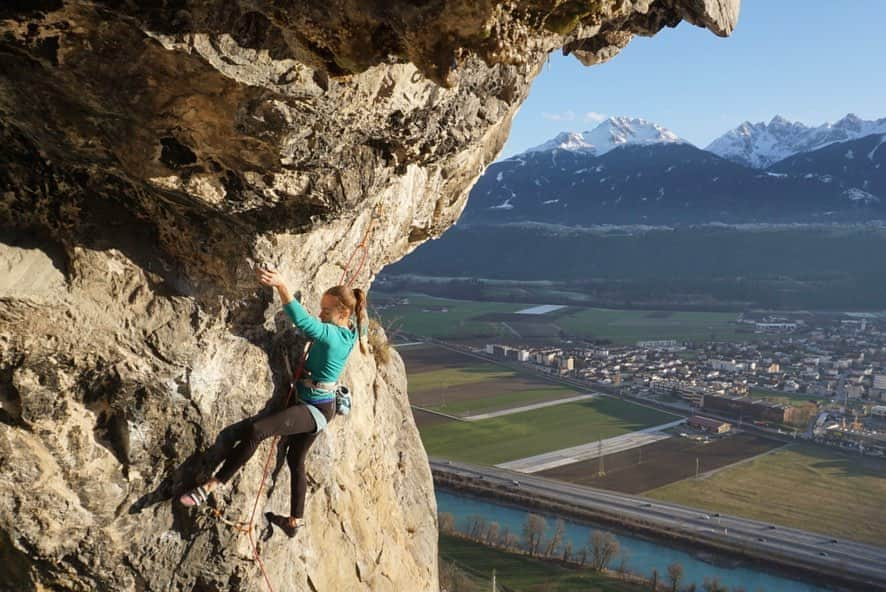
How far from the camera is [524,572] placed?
2845 centimetres

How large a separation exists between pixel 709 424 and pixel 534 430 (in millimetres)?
11696

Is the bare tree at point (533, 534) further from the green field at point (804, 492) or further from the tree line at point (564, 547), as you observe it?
the green field at point (804, 492)

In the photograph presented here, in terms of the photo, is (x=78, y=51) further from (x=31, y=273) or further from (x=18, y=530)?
(x=18, y=530)

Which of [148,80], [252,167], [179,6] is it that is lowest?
[252,167]

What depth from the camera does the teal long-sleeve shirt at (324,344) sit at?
197 inches

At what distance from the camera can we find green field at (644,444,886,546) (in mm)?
32812

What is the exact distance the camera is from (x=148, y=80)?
12.5 ft

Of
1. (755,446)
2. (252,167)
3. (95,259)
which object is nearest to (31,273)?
(95,259)

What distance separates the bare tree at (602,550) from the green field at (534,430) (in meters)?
12.2

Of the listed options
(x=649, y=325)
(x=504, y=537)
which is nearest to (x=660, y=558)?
(x=504, y=537)

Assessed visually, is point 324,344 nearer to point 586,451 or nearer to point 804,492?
point 804,492

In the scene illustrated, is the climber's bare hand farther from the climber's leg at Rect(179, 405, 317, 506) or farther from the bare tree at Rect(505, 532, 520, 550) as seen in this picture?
the bare tree at Rect(505, 532, 520, 550)

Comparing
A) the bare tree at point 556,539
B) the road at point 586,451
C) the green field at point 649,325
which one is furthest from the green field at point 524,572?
the green field at point 649,325

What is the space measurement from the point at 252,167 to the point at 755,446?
1805 inches
